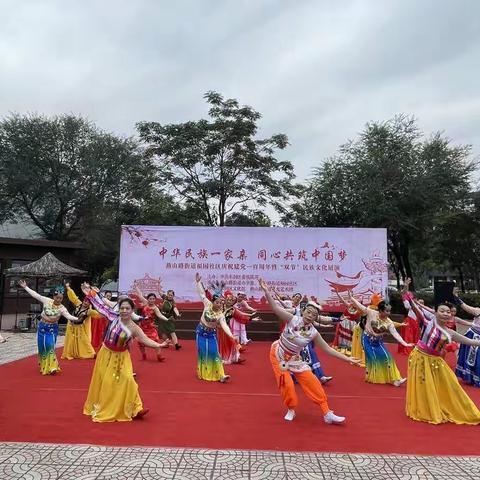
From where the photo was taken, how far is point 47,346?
333 inches

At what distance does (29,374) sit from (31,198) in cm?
1841

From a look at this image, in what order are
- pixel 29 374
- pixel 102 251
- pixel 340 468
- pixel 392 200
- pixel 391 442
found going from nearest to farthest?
pixel 340 468, pixel 391 442, pixel 29 374, pixel 392 200, pixel 102 251

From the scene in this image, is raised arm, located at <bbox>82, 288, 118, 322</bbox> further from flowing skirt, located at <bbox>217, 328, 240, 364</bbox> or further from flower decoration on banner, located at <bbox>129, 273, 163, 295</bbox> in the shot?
flower decoration on banner, located at <bbox>129, 273, 163, 295</bbox>

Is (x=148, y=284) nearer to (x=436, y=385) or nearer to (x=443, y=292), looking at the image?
(x=443, y=292)

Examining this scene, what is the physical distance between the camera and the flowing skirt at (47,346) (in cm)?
837

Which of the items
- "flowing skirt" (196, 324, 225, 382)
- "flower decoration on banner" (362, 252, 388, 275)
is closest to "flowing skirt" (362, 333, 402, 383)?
"flowing skirt" (196, 324, 225, 382)

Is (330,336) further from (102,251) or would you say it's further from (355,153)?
(102,251)

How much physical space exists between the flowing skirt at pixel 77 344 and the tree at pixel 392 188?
1255cm

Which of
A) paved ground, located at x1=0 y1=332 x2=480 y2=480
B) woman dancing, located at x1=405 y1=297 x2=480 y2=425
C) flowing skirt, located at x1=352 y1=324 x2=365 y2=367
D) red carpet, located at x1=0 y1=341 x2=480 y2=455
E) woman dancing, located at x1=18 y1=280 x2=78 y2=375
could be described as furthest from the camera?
flowing skirt, located at x1=352 y1=324 x2=365 y2=367

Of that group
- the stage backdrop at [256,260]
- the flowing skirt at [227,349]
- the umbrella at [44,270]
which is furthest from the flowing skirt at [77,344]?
the umbrella at [44,270]

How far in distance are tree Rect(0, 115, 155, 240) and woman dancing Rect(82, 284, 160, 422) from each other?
59.2 ft

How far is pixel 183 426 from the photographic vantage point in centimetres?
526

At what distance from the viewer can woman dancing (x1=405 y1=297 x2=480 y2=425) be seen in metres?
5.53

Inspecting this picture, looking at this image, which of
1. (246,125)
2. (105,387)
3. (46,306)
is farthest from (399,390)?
(246,125)
